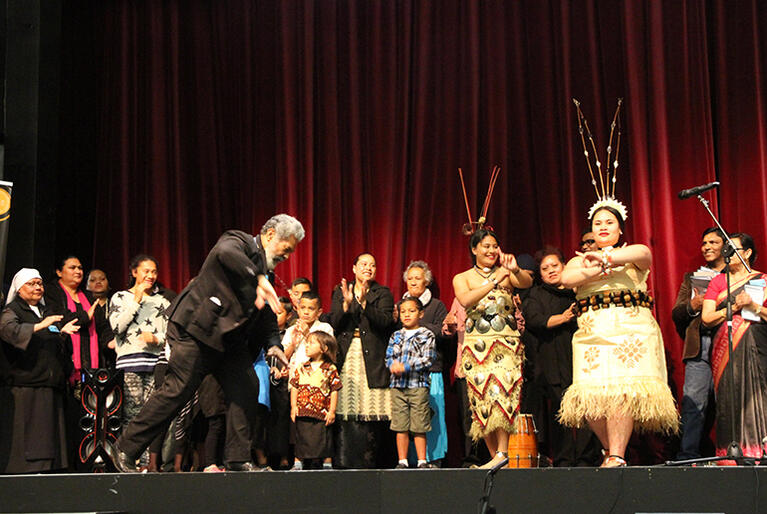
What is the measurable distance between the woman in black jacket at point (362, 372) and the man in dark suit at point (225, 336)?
60.9 inches

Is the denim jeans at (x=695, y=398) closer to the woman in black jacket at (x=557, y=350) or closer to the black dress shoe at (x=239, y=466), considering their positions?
the woman in black jacket at (x=557, y=350)

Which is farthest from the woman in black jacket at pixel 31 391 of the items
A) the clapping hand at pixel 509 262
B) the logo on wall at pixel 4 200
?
the clapping hand at pixel 509 262

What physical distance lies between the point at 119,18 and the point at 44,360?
3923 millimetres

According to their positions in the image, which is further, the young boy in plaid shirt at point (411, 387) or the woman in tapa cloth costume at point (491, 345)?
the young boy in plaid shirt at point (411, 387)

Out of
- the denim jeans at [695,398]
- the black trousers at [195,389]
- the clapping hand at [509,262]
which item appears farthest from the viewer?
the denim jeans at [695,398]

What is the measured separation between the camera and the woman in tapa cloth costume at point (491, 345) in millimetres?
5387

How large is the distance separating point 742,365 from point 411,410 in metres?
2.08

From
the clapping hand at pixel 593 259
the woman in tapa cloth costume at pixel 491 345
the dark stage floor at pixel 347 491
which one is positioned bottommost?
the dark stage floor at pixel 347 491

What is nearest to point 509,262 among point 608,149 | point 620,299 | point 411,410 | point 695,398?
point 620,299

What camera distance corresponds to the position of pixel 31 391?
613 cm

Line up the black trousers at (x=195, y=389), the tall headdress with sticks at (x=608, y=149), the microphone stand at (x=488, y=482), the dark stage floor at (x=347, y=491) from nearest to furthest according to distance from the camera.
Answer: the microphone stand at (x=488, y=482) → the dark stage floor at (x=347, y=491) → the black trousers at (x=195, y=389) → the tall headdress with sticks at (x=608, y=149)

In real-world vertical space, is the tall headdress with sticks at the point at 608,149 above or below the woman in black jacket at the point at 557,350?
above

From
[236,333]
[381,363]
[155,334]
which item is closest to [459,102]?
[381,363]

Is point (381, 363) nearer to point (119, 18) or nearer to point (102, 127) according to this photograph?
point (102, 127)
